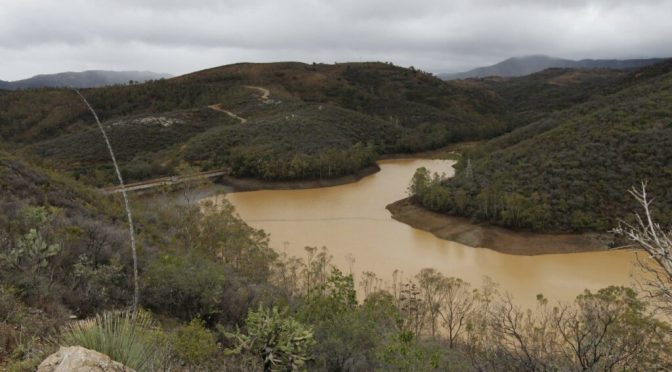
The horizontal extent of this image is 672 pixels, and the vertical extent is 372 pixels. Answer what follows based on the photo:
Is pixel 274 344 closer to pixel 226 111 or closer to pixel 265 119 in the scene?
pixel 265 119

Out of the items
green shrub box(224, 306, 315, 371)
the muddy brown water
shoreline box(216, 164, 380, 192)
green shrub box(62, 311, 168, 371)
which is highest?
green shrub box(62, 311, 168, 371)

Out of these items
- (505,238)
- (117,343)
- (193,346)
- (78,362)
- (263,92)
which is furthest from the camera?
(263,92)

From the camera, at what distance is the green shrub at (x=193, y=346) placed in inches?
239

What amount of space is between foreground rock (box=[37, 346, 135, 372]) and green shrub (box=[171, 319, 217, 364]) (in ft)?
8.36

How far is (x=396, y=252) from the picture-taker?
25.6m

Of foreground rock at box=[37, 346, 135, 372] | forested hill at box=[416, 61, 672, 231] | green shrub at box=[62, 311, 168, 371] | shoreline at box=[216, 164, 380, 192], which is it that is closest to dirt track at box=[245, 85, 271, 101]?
shoreline at box=[216, 164, 380, 192]

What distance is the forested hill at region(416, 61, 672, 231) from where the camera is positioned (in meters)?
28.4

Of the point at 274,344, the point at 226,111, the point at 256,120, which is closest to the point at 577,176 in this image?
the point at 274,344

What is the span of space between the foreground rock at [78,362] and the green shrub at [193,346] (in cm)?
255

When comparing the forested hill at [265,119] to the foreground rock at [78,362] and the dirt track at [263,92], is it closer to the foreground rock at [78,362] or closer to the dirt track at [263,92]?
the dirt track at [263,92]

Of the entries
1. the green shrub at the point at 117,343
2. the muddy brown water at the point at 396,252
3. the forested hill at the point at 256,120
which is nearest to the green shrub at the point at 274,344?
the green shrub at the point at 117,343

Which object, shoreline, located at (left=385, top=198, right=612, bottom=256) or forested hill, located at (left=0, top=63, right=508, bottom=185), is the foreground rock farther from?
shoreline, located at (left=385, top=198, right=612, bottom=256)

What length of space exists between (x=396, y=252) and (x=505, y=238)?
7.92 metres

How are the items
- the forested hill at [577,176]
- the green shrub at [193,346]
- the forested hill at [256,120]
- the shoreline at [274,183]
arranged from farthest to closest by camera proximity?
the forested hill at [256,120], the shoreline at [274,183], the forested hill at [577,176], the green shrub at [193,346]
